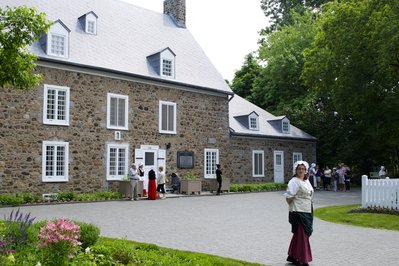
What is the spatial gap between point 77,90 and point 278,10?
3621 centimetres

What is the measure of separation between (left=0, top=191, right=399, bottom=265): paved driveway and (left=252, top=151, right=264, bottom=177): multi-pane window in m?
13.2

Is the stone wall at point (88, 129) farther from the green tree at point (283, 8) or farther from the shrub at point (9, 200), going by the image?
the green tree at point (283, 8)

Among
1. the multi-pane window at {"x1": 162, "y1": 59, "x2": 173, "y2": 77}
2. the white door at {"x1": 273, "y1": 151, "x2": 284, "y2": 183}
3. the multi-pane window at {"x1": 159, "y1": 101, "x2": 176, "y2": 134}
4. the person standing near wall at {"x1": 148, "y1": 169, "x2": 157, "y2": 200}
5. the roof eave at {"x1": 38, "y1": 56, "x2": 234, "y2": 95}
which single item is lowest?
the person standing near wall at {"x1": 148, "y1": 169, "x2": 157, "y2": 200}

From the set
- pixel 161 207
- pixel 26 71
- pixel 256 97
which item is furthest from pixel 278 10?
pixel 26 71

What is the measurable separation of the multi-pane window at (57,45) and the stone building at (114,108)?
65 millimetres

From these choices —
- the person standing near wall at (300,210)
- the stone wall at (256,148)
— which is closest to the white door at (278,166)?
the stone wall at (256,148)

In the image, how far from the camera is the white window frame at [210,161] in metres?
27.4

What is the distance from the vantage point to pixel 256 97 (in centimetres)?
4484

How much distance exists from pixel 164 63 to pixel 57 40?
632 centimetres

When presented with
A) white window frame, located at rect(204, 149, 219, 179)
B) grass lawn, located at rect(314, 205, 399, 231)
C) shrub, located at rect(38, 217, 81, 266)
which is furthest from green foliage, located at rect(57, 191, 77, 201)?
shrub, located at rect(38, 217, 81, 266)

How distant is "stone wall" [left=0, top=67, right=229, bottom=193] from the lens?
19547 millimetres

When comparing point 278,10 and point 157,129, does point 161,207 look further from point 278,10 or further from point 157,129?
point 278,10

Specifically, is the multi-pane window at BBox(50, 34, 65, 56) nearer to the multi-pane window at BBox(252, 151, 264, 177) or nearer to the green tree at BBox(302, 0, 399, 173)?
the multi-pane window at BBox(252, 151, 264, 177)

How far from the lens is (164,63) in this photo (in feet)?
84.3
